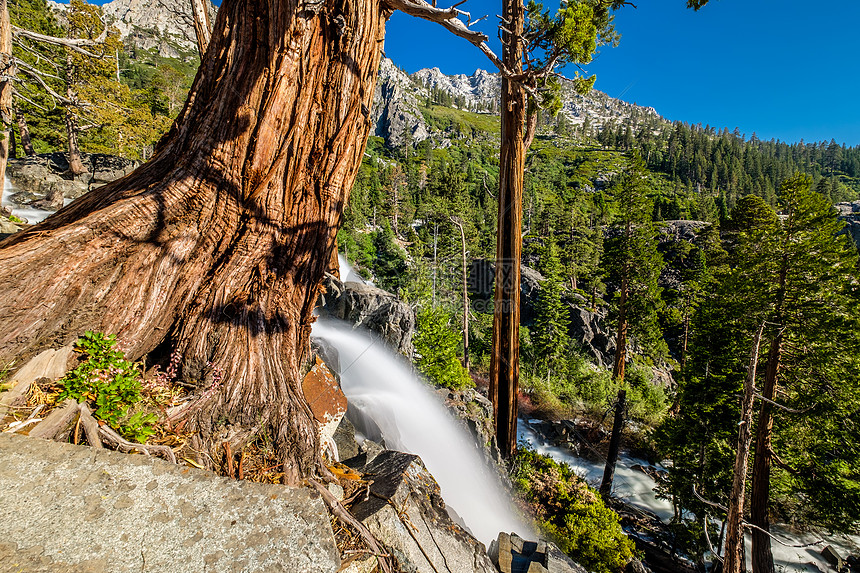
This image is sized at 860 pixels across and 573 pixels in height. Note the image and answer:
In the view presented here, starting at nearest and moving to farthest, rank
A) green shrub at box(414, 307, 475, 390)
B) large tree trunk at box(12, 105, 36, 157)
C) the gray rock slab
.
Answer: the gray rock slab < green shrub at box(414, 307, 475, 390) < large tree trunk at box(12, 105, 36, 157)

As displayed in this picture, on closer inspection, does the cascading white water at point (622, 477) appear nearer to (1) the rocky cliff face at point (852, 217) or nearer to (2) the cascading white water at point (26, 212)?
(2) the cascading white water at point (26, 212)

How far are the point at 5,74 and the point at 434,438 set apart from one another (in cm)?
1191

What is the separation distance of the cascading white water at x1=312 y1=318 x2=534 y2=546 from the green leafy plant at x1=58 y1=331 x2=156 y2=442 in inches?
238

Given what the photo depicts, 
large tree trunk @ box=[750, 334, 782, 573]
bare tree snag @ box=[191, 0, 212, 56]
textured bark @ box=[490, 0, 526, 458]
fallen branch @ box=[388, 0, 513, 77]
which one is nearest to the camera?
fallen branch @ box=[388, 0, 513, 77]

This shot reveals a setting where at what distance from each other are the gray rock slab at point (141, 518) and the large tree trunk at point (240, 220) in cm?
68

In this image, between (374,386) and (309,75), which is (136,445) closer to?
(309,75)

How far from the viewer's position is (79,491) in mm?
1548

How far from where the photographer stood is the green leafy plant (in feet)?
6.83

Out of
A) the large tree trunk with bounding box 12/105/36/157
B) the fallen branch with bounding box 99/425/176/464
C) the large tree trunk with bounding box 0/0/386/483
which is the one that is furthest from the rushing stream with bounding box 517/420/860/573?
the large tree trunk with bounding box 12/105/36/157

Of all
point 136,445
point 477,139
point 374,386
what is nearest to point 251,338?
point 136,445

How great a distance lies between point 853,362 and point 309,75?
47.6ft

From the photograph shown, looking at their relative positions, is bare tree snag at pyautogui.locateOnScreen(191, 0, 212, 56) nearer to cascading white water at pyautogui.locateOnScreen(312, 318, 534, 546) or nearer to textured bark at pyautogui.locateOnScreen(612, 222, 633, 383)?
cascading white water at pyautogui.locateOnScreen(312, 318, 534, 546)

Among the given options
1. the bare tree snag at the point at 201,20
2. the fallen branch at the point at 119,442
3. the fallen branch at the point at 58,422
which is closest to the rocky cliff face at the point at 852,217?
the bare tree snag at the point at 201,20

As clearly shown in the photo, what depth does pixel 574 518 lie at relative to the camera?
912 cm
